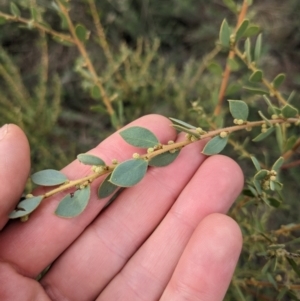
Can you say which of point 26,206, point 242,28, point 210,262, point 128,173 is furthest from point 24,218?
point 242,28

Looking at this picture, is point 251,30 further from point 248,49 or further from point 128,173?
point 128,173

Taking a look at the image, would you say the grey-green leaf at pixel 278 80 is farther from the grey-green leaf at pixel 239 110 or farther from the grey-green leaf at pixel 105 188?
the grey-green leaf at pixel 105 188

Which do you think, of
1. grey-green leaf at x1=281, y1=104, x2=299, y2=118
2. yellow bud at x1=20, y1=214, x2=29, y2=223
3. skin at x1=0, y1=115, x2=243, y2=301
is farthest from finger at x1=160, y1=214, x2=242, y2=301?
yellow bud at x1=20, y1=214, x2=29, y2=223

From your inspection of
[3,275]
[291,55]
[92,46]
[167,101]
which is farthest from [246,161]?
[3,275]

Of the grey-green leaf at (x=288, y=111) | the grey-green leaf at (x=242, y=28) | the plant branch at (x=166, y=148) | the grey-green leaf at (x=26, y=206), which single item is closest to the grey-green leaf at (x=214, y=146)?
the plant branch at (x=166, y=148)

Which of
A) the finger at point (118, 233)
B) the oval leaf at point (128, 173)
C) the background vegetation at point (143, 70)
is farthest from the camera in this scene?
the background vegetation at point (143, 70)

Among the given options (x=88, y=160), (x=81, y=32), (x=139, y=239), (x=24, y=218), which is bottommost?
(x=139, y=239)
